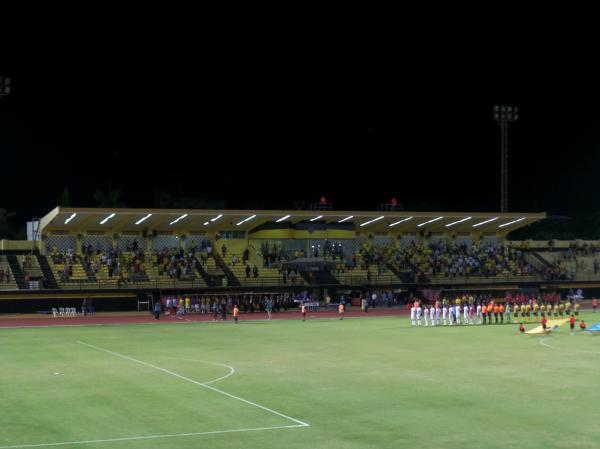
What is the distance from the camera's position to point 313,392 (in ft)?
73.0

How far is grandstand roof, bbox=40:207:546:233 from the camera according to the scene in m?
63.2

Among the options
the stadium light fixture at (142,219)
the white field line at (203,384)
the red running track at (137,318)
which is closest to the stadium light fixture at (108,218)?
the stadium light fixture at (142,219)

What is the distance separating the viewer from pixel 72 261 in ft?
211

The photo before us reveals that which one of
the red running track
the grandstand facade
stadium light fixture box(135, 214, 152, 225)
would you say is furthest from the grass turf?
stadium light fixture box(135, 214, 152, 225)

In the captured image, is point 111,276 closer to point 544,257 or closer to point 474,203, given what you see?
point 544,257

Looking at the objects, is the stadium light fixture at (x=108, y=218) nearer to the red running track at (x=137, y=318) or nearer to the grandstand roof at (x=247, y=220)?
the grandstand roof at (x=247, y=220)

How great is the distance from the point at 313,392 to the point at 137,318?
37.4m

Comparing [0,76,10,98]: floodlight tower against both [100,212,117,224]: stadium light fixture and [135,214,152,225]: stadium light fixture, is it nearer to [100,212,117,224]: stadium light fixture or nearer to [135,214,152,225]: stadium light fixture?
[100,212,117,224]: stadium light fixture

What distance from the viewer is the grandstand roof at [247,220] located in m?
63.2

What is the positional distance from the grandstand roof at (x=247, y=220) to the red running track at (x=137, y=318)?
737 cm

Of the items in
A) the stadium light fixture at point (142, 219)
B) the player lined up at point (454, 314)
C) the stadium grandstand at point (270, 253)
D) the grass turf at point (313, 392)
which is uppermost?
the stadium light fixture at point (142, 219)

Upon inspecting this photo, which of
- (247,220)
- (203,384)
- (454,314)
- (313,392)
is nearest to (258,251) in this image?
(247,220)

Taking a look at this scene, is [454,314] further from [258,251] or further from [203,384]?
[203,384]

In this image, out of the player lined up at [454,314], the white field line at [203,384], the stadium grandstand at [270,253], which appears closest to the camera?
the white field line at [203,384]
